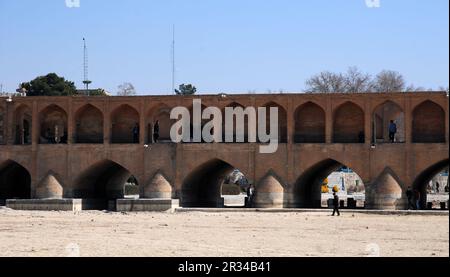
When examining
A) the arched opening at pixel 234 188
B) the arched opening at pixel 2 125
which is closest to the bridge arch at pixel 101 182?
the arched opening at pixel 2 125

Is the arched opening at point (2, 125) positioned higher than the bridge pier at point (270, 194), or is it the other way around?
the arched opening at point (2, 125)

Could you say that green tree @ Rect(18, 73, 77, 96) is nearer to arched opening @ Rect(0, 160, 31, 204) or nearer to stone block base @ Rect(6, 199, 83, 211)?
arched opening @ Rect(0, 160, 31, 204)

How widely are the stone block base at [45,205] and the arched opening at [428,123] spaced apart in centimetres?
1322

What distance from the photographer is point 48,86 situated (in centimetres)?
6694

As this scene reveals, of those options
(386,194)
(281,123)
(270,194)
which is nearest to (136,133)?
(281,123)

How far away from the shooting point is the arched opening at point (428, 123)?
1396 inches

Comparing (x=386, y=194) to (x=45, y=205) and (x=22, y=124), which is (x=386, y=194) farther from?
(x=22, y=124)

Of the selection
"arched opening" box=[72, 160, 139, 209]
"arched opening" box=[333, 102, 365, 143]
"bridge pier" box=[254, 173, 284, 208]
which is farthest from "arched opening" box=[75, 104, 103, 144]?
"arched opening" box=[333, 102, 365, 143]

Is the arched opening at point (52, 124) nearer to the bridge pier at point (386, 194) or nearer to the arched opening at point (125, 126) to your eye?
the arched opening at point (125, 126)

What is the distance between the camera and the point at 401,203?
3434cm

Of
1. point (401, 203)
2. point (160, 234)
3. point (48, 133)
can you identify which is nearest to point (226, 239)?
point (160, 234)
